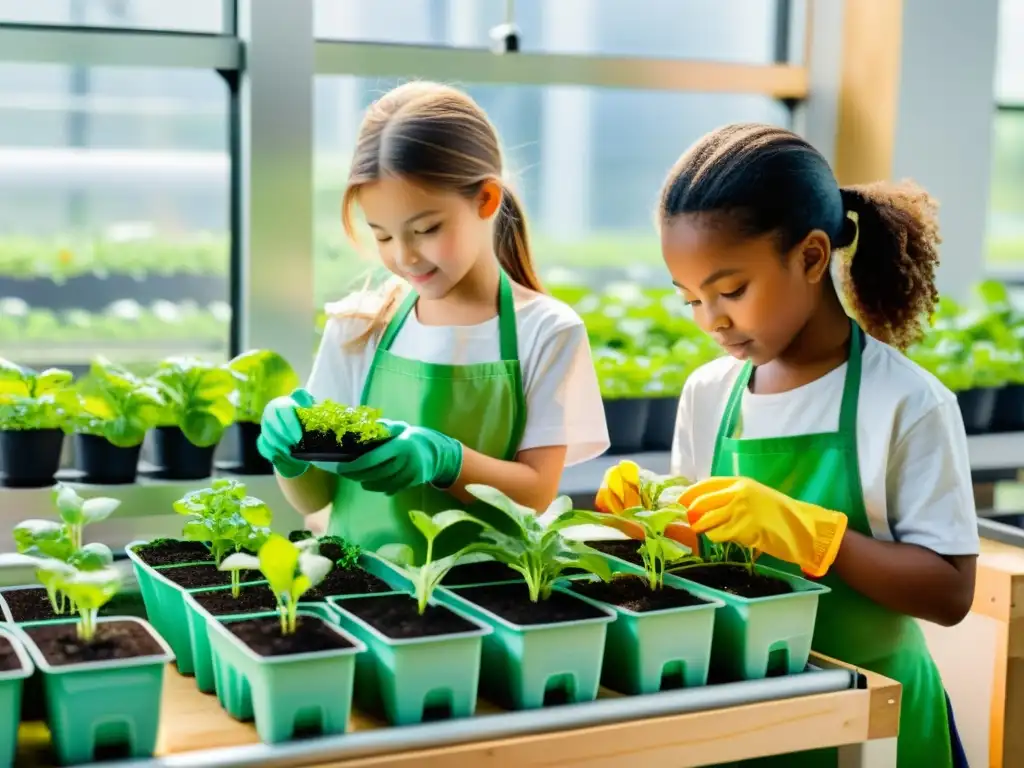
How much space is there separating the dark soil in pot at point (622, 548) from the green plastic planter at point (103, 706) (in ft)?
2.08

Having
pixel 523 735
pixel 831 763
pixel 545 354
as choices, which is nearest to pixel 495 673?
pixel 523 735

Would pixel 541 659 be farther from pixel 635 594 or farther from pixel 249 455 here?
pixel 249 455

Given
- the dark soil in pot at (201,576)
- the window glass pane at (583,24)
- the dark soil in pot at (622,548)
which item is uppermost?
the window glass pane at (583,24)

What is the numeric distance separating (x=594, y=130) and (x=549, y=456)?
1397 millimetres

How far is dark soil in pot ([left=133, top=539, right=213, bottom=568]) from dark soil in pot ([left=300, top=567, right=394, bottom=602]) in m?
0.16

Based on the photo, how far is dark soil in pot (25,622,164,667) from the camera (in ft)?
3.87

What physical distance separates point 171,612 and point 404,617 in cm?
30

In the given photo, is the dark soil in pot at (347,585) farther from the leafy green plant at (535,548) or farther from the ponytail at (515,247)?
the ponytail at (515,247)

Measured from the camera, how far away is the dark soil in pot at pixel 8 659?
1.16 meters

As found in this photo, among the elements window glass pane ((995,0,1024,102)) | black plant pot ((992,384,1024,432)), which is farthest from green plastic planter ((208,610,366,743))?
window glass pane ((995,0,1024,102))

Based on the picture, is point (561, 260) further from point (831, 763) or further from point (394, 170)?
point (831, 763)

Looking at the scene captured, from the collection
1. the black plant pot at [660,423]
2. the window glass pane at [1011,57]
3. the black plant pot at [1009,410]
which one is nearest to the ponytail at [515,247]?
the black plant pot at [660,423]

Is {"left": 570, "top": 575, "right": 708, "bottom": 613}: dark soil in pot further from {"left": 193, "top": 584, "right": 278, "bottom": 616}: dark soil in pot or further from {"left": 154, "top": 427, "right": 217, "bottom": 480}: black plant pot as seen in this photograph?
{"left": 154, "top": 427, "right": 217, "bottom": 480}: black plant pot

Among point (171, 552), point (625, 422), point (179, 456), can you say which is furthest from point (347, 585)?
point (625, 422)
